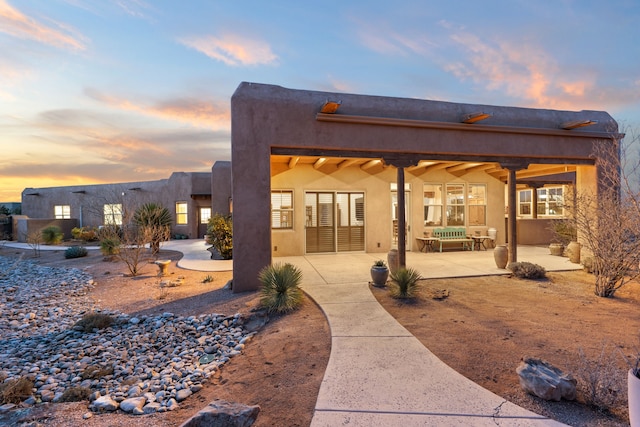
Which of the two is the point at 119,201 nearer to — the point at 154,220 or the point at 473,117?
the point at 154,220

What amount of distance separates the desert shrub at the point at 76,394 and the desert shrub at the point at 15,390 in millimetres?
466

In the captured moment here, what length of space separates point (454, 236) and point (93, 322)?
39.0ft

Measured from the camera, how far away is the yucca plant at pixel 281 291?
5531mm

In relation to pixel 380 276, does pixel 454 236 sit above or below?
above

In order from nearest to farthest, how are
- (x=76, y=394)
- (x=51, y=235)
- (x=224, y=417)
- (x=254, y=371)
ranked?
1. (x=224, y=417)
2. (x=76, y=394)
3. (x=254, y=371)
4. (x=51, y=235)

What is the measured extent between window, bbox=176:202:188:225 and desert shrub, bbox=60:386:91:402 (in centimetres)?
1661

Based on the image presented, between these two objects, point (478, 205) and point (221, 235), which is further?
point (478, 205)

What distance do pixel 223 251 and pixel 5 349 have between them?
631cm

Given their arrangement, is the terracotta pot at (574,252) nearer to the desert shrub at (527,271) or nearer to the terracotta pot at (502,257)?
the desert shrub at (527,271)

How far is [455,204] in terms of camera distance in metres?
12.6

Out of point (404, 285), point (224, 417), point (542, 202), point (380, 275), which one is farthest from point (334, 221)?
point (542, 202)

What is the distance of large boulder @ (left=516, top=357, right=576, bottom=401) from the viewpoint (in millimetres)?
2646

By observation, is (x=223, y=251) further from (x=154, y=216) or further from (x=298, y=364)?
(x=298, y=364)

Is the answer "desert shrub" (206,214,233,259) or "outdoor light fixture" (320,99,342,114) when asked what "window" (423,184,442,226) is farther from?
"desert shrub" (206,214,233,259)
